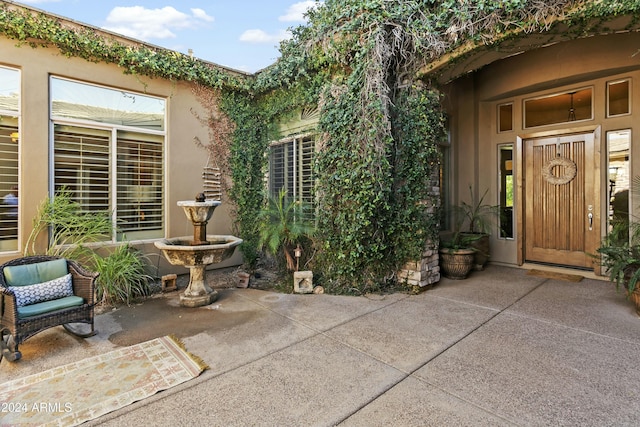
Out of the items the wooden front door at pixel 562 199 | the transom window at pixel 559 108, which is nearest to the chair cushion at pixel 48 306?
the wooden front door at pixel 562 199

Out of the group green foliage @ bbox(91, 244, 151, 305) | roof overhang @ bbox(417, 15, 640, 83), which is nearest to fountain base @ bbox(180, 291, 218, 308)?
green foliage @ bbox(91, 244, 151, 305)

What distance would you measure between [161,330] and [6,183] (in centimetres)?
301

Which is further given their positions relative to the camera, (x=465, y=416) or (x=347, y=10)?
(x=347, y=10)

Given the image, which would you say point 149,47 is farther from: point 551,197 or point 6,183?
point 551,197

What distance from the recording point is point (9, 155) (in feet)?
13.3

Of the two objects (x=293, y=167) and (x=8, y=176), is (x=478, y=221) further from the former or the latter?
(x=8, y=176)

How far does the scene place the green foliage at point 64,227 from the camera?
4090 mm

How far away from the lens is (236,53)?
6.77 m

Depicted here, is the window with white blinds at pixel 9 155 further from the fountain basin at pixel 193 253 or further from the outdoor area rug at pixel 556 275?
the outdoor area rug at pixel 556 275

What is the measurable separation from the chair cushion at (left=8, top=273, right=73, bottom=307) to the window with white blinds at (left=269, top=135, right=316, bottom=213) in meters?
3.37

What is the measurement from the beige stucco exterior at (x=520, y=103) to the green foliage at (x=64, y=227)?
6.10 m

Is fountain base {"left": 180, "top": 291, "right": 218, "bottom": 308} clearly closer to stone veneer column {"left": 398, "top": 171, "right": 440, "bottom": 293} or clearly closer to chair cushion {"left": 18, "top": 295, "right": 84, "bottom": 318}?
chair cushion {"left": 18, "top": 295, "right": 84, "bottom": 318}

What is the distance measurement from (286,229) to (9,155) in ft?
12.1

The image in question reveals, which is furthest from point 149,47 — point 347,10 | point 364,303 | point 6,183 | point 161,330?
point 364,303
